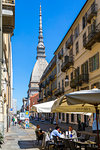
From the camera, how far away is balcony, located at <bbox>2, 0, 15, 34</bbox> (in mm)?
14328

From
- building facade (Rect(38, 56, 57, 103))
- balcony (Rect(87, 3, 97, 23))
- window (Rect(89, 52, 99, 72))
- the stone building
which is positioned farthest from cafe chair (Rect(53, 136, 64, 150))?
the stone building

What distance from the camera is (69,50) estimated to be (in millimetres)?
42000

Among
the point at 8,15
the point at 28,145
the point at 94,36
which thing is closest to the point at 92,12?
the point at 94,36

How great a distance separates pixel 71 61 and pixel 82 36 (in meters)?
6.56

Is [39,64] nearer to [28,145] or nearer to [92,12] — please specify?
[92,12]

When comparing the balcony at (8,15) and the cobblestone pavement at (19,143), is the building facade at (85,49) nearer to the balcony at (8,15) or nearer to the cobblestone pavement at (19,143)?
the cobblestone pavement at (19,143)

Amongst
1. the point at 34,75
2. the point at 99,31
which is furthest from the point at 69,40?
the point at 34,75

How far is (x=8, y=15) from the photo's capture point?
47.4 feet

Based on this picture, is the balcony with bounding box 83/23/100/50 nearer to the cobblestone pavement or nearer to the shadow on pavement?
the cobblestone pavement

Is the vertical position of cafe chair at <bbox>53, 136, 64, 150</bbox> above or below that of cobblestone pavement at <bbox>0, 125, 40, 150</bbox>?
above

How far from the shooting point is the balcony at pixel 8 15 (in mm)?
14328

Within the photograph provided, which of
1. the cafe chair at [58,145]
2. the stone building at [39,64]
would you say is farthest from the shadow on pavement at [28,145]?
the stone building at [39,64]

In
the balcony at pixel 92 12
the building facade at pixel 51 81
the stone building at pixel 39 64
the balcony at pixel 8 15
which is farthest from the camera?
the stone building at pixel 39 64

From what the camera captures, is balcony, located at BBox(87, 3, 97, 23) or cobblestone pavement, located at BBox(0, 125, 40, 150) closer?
cobblestone pavement, located at BBox(0, 125, 40, 150)
